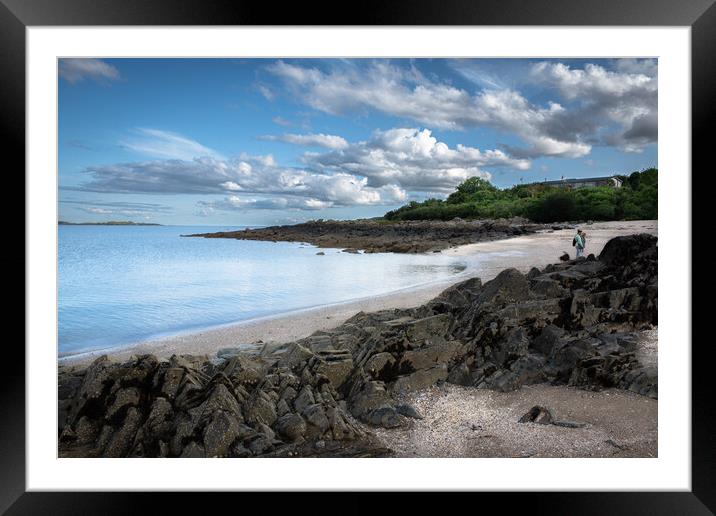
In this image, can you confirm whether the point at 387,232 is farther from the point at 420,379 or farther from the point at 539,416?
the point at 539,416

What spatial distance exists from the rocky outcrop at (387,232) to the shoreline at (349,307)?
0.20 meters

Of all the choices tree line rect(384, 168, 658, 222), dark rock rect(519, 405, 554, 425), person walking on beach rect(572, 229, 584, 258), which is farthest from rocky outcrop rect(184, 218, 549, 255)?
dark rock rect(519, 405, 554, 425)

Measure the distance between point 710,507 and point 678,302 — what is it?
102 centimetres

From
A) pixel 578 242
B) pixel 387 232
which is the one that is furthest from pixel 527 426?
pixel 387 232

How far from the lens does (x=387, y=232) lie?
548 cm

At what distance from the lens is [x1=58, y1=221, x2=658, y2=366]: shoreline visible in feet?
13.0

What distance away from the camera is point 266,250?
5750 mm

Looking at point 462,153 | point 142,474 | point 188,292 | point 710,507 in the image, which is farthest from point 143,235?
point 710,507

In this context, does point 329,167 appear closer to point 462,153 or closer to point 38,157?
point 462,153

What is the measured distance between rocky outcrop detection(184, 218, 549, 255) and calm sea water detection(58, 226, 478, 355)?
23 centimetres

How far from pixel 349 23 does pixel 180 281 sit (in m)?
3.49

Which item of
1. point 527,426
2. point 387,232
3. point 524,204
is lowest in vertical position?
point 527,426

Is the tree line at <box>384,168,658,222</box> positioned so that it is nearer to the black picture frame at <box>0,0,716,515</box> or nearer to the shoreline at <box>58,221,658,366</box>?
the shoreline at <box>58,221,658,366</box>

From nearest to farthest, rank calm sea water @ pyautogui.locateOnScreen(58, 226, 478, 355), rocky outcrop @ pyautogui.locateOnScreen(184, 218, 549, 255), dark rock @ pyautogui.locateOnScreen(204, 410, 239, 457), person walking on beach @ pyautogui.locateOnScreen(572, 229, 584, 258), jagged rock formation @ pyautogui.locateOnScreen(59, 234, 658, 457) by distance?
dark rock @ pyautogui.locateOnScreen(204, 410, 239, 457) → jagged rock formation @ pyautogui.locateOnScreen(59, 234, 658, 457) → calm sea water @ pyautogui.locateOnScreen(58, 226, 478, 355) → person walking on beach @ pyautogui.locateOnScreen(572, 229, 584, 258) → rocky outcrop @ pyautogui.locateOnScreen(184, 218, 549, 255)
